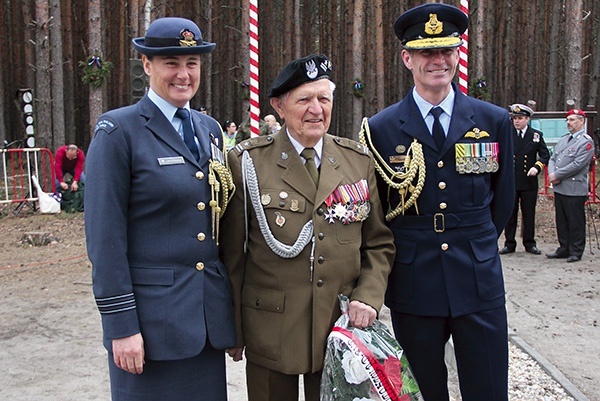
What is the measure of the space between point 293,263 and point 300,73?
0.79m

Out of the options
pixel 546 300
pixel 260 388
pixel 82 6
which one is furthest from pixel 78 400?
pixel 82 6

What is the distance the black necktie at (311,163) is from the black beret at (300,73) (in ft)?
0.92

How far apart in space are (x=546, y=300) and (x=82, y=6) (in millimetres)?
23831

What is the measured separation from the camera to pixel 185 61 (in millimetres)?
2557

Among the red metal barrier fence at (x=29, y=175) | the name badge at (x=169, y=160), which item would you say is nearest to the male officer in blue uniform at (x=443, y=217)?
the name badge at (x=169, y=160)

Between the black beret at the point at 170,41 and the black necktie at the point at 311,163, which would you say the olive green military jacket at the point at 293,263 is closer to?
the black necktie at the point at 311,163

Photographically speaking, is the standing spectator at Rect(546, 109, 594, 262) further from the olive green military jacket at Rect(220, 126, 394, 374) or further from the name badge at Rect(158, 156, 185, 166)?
the name badge at Rect(158, 156, 185, 166)

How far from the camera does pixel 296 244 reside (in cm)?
276

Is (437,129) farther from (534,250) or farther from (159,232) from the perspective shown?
(534,250)

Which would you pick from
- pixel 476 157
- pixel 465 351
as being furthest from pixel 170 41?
pixel 465 351

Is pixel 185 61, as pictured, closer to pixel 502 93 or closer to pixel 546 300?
pixel 546 300

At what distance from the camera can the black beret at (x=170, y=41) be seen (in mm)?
2502

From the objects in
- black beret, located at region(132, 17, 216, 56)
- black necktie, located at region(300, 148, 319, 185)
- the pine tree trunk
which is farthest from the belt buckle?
the pine tree trunk

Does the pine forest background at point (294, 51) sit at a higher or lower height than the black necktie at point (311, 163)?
higher
